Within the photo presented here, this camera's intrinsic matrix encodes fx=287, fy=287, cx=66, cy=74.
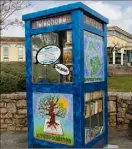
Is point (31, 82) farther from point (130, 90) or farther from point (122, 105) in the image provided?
point (130, 90)

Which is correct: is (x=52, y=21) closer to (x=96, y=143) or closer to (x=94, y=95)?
(x=94, y=95)

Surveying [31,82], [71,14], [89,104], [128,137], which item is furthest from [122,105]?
[71,14]

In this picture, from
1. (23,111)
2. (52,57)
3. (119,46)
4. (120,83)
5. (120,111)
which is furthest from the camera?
(120,83)

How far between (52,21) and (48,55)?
0.50m

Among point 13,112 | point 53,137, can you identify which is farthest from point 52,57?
point 13,112

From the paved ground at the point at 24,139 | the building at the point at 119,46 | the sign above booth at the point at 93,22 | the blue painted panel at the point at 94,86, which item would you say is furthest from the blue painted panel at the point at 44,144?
the building at the point at 119,46

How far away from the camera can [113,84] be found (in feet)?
23.9

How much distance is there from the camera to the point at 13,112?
6.41 metres

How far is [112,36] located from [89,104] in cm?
228

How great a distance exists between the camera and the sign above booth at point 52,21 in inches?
156

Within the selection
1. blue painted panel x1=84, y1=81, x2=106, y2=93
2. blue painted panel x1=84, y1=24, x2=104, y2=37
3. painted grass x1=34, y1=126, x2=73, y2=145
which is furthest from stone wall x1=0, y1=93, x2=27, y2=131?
blue painted panel x1=84, y1=24, x2=104, y2=37

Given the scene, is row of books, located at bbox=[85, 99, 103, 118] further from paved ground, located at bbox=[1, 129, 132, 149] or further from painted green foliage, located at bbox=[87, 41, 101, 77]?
paved ground, located at bbox=[1, 129, 132, 149]

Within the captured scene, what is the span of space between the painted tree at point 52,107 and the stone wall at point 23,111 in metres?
2.11

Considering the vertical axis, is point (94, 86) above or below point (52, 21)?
below
